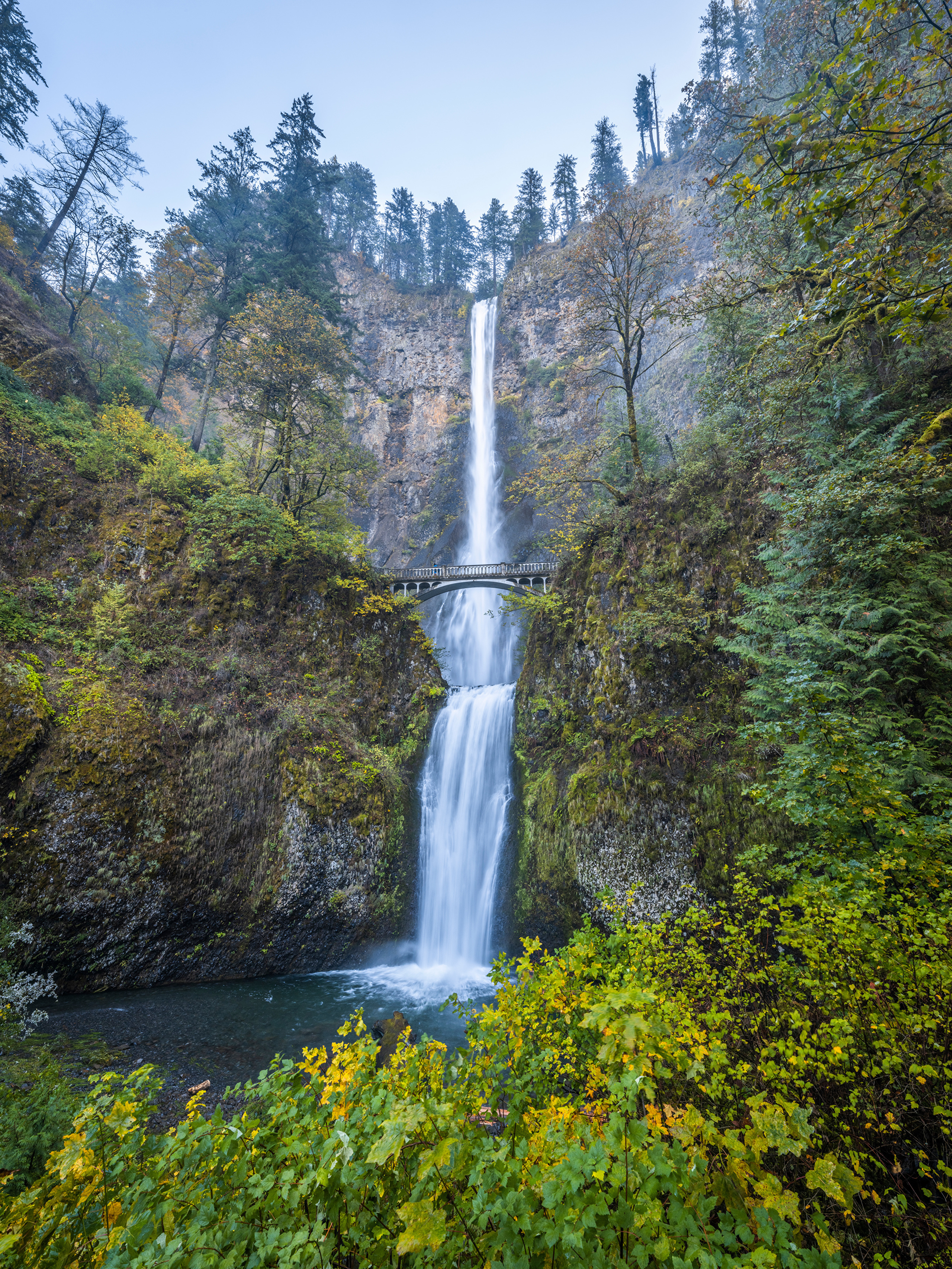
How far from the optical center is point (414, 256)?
44.3 meters

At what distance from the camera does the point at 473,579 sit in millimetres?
20359

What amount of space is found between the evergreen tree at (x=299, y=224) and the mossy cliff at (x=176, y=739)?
31.3 ft

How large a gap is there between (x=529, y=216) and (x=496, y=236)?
4.49 metres

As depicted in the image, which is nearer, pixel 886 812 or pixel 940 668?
pixel 886 812

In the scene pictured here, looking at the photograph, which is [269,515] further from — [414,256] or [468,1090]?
[414,256]

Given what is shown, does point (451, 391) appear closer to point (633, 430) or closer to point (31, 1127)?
point (633, 430)

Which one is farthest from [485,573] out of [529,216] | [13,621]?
[529,216]

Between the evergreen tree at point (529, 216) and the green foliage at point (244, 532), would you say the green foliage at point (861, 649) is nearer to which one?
the green foliage at point (244, 532)

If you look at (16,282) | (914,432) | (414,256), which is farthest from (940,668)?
(414,256)

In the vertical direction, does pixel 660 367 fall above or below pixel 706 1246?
above

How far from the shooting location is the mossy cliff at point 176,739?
802 centimetres

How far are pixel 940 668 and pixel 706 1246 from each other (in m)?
6.37

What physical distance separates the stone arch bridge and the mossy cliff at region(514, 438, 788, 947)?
766cm

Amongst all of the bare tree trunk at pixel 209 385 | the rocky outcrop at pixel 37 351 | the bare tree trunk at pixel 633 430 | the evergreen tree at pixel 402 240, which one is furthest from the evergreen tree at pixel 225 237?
the evergreen tree at pixel 402 240
